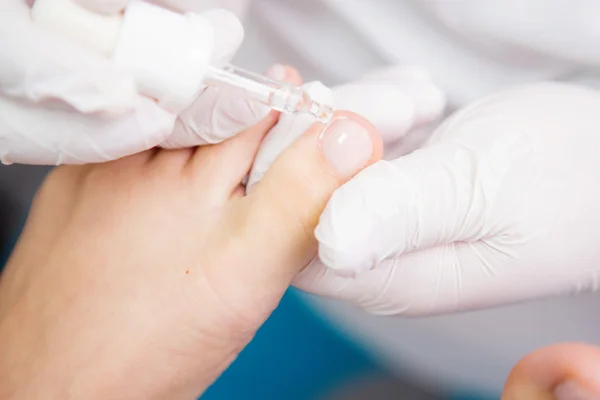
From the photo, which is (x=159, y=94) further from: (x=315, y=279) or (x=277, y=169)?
(x=315, y=279)

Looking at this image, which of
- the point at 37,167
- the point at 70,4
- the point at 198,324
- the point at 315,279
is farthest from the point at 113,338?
the point at 37,167

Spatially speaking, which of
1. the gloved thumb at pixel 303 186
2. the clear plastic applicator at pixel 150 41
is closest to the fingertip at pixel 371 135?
the gloved thumb at pixel 303 186

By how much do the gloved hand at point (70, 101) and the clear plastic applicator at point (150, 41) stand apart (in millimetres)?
10

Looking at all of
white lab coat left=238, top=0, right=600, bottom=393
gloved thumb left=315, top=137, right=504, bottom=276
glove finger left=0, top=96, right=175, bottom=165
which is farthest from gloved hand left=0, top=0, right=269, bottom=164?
white lab coat left=238, top=0, right=600, bottom=393

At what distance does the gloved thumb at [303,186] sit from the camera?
1.74 ft

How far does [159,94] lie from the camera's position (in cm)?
42

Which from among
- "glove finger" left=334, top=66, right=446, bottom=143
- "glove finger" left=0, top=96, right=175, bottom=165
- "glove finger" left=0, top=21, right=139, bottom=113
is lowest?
"glove finger" left=0, top=96, right=175, bottom=165

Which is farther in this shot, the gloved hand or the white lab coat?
the white lab coat

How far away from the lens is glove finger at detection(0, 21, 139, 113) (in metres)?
0.40

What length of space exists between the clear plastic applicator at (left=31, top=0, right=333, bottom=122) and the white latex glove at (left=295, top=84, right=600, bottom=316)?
0.16m

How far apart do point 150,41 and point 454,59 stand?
1.58 feet

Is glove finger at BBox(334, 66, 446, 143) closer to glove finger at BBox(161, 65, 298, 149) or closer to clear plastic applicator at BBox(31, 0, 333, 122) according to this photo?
glove finger at BBox(161, 65, 298, 149)

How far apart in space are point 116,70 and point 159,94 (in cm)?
3

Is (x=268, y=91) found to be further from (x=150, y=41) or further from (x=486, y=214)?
(x=486, y=214)
